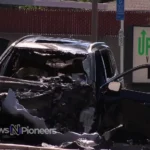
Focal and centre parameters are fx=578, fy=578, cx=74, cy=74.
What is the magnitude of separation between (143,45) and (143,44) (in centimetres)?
4

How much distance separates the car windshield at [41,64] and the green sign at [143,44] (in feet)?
31.6

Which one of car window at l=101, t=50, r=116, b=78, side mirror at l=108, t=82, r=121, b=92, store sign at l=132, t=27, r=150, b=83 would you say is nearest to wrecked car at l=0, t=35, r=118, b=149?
car window at l=101, t=50, r=116, b=78

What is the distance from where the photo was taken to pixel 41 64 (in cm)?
880

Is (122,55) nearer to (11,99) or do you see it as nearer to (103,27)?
(103,27)

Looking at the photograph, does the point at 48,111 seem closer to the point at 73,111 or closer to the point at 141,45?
the point at 73,111

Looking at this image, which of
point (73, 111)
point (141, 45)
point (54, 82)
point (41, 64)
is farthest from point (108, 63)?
point (141, 45)

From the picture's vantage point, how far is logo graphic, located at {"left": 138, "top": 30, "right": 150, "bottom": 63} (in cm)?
1809

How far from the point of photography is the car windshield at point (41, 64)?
8453 mm

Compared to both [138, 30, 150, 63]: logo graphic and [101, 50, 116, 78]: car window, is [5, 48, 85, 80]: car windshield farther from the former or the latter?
[138, 30, 150, 63]: logo graphic

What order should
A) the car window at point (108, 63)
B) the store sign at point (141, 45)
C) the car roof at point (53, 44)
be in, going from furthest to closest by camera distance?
the store sign at point (141, 45)
the car window at point (108, 63)
the car roof at point (53, 44)

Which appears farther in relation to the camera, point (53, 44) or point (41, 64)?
point (41, 64)

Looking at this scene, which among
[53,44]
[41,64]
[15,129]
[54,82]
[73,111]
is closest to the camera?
[15,129]

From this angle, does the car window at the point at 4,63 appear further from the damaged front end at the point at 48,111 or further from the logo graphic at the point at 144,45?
the logo graphic at the point at 144,45

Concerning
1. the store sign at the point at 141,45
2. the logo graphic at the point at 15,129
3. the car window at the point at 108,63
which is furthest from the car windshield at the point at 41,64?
the store sign at the point at 141,45
